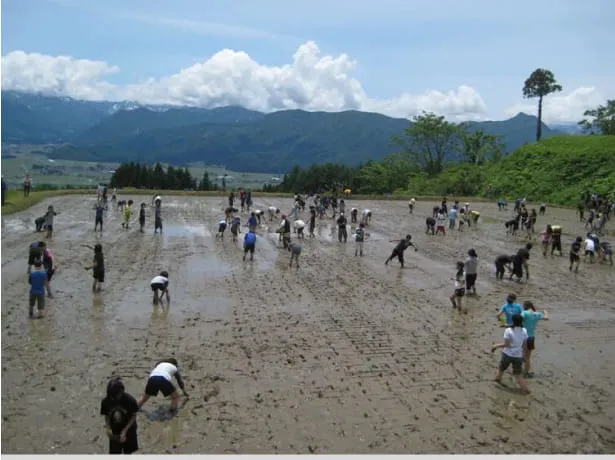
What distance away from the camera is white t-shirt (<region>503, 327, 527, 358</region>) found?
9688mm

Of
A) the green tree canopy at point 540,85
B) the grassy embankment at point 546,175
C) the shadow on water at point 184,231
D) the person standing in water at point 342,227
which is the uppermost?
the green tree canopy at point 540,85

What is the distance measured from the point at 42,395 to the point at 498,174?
5354 centimetres

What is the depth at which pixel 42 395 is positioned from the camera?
891 cm

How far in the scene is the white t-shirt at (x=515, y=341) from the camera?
31.8 ft

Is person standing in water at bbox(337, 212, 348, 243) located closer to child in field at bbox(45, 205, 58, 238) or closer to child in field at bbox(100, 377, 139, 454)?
child in field at bbox(45, 205, 58, 238)

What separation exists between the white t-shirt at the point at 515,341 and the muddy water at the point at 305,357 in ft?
2.07

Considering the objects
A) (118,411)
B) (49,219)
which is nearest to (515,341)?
(118,411)

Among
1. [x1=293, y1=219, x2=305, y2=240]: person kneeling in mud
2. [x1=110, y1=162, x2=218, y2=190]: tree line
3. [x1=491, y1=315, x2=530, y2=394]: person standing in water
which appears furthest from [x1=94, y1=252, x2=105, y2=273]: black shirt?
[x1=110, y1=162, x2=218, y2=190]: tree line

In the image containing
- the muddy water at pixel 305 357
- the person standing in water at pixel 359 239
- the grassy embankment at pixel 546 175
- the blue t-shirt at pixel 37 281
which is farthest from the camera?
the grassy embankment at pixel 546 175

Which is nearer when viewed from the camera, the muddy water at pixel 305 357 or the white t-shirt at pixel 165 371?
the muddy water at pixel 305 357

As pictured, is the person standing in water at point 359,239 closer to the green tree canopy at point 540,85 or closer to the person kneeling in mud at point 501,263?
the person kneeling in mud at point 501,263

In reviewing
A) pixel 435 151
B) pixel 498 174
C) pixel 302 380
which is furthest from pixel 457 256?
pixel 435 151

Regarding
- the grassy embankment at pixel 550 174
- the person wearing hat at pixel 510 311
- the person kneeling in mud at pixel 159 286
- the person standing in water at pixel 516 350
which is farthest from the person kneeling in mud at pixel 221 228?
the grassy embankment at pixel 550 174

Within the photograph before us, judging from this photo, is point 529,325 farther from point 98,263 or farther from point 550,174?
point 550,174
